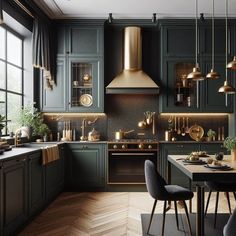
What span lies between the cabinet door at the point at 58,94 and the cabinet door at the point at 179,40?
1.89 meters

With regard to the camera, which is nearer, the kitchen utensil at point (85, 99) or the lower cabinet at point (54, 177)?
the lower cabinet at point (54, 177)

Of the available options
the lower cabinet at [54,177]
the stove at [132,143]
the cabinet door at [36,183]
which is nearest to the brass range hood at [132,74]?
the stove at [132,143]

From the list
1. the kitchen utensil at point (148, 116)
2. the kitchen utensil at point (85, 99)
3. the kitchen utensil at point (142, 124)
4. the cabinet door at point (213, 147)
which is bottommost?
the cabinet door at point (213, 147)

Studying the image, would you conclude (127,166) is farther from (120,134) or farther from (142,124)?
(142,124)

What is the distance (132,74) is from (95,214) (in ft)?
8.92

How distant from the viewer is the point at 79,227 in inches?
150

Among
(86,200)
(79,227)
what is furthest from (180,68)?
(79,227)

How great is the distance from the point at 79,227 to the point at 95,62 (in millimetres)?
3124

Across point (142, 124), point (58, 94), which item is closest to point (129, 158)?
point (142, 124)

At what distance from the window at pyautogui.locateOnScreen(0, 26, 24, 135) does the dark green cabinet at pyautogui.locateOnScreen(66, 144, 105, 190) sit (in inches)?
45.5

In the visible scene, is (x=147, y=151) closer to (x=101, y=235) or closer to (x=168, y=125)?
(x=168, y=125)

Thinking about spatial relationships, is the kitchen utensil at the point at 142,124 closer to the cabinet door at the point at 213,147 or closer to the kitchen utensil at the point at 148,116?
the kitchen utensil at the point at 148,116

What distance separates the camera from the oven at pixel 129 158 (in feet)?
18.8

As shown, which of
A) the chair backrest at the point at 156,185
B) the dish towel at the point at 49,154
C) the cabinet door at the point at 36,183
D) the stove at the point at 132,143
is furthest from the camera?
the stove at the point at 132,143
